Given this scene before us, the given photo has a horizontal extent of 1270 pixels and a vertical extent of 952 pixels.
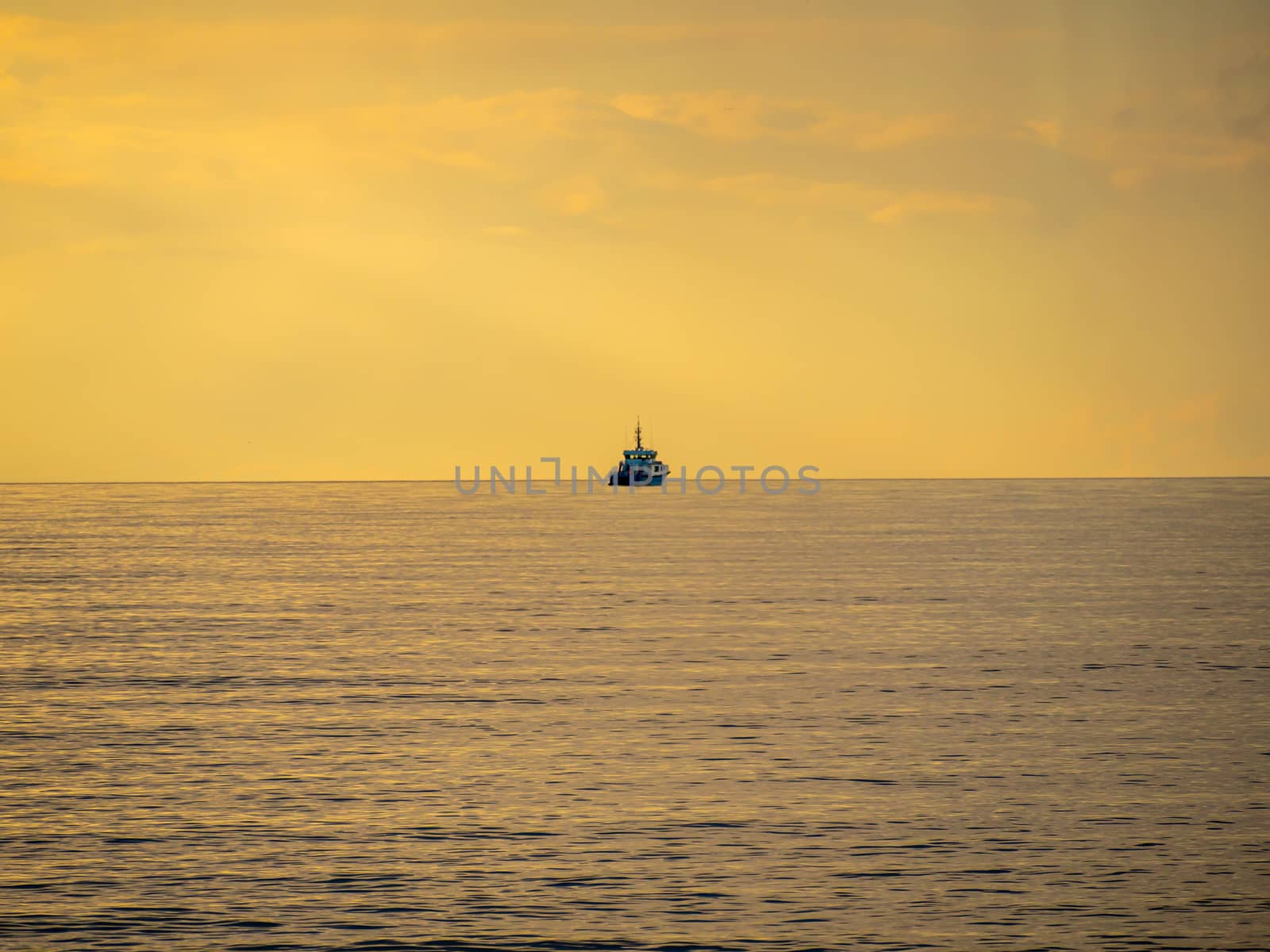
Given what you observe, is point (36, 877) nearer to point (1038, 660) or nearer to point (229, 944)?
point (229, 944)

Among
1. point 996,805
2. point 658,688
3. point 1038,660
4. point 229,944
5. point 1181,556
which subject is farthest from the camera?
point 1181,556

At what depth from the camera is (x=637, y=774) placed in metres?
26.4

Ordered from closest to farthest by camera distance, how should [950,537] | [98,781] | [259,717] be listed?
[98,781] → [259,717] → [950,537]

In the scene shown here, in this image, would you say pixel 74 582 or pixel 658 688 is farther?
pixel 74 582

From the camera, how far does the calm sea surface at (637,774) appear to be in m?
18.7

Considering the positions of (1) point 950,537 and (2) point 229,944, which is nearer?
(2) point 229,944

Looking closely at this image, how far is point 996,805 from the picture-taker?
24.3 meters

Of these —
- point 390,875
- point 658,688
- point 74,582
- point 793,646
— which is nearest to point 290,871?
point 390,875

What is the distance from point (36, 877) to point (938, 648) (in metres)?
31.0

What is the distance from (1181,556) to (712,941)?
84.3 meters

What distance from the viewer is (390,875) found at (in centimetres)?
2027

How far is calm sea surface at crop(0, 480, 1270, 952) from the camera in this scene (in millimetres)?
18703

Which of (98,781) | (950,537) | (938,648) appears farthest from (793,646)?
(950,537)

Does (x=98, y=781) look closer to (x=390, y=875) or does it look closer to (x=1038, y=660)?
(x=390, y=875)
